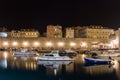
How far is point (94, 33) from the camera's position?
11656cm

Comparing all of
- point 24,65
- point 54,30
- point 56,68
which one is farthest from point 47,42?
point 56,68

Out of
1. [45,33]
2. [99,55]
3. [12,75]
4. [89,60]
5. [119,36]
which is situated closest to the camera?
[12,75]

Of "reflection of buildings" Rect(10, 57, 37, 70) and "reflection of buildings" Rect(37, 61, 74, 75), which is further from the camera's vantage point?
"reflection of buildings" Rect(10, 57, 37, 70)

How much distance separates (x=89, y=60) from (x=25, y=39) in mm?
55860

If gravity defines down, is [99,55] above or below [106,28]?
below

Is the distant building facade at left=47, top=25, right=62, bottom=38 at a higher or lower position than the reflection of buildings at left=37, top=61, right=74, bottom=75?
higher

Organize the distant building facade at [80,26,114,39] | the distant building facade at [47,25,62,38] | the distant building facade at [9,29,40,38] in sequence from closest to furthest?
the distant building facade at [80,26,114,39] → the distant building facade at [47,25,62,38] → the distant building facade at [9,29,40,38]

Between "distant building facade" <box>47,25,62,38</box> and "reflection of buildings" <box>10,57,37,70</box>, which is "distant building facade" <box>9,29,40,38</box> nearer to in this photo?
"distant building facade" <box>47,25,62,38</box>

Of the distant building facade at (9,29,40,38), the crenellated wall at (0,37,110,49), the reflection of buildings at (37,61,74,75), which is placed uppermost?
the distant building facade at (9,29,40,38)

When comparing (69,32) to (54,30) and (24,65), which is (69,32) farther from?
(24,65)

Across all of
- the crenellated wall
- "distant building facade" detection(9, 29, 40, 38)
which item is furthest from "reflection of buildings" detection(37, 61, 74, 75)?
"distant building facade" detection(9, 29, 40, 38)

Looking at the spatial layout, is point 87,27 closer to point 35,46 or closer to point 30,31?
point 30,31

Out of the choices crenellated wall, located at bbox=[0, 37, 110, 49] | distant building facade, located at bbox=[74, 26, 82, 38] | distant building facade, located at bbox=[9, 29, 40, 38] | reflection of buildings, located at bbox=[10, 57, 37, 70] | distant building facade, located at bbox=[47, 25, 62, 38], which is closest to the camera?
reflection of buildings, located at bbox=[10, 57, 37, 70]

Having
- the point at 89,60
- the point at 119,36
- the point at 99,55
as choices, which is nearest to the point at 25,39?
the point at 119,36
